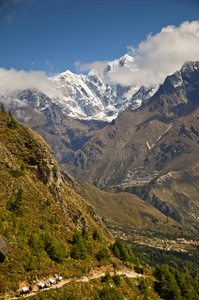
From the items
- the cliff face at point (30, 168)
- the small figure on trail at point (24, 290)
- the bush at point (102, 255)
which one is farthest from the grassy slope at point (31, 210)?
the bush at point (102, 255)

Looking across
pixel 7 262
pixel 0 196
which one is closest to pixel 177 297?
pixel 7 262

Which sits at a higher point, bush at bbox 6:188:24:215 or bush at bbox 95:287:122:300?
bush at bbox 6:188:24:215

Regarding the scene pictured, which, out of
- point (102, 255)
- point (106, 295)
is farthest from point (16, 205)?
point (106, 295)

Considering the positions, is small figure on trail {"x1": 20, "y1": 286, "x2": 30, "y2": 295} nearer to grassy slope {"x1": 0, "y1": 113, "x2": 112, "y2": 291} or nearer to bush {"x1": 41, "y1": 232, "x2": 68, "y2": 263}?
grassy slope {"x1": 0, "y1": 113, "x2": 112, "y2": 291}

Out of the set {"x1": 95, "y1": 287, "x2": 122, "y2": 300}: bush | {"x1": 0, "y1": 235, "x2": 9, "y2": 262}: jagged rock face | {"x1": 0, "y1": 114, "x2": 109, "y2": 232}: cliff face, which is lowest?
{"x1": 95, "y1": 287, "x2": 122, "y2": 300}: bush

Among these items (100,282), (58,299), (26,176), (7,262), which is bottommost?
(100,282)

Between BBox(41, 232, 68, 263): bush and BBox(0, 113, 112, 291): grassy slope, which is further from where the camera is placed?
BBox(41, 232, 68, 263): bush

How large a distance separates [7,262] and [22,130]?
196 ft

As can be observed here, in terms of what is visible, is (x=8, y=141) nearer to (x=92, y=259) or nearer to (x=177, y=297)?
(x=92, y=259)

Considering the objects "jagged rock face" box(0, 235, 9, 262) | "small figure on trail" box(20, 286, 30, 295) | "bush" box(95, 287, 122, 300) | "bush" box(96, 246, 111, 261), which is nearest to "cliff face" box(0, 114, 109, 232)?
"bush" box(96, 246, 111, 261)

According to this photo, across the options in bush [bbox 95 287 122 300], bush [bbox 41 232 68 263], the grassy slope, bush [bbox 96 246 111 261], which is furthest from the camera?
bush [bbox 96 246 111 261]

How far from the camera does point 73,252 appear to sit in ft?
202

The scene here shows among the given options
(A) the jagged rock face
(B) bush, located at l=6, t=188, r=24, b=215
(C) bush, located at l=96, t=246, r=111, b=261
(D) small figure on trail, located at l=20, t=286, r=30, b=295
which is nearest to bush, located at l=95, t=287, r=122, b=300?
(D) small figure on trail, located at l=20, t=286, r=30, b=295

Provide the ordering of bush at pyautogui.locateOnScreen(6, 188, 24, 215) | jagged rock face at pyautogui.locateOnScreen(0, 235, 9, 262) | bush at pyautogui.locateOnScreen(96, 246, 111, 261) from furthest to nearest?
bush at pyautogui.locateOnScreen(96, 246, 111, 261) < bush at pyautogui.locateOnScreen(6, 188, 24, 215) < jagged rock face at pyautogui.locateOnScreen(0, 235, 9, 262)
